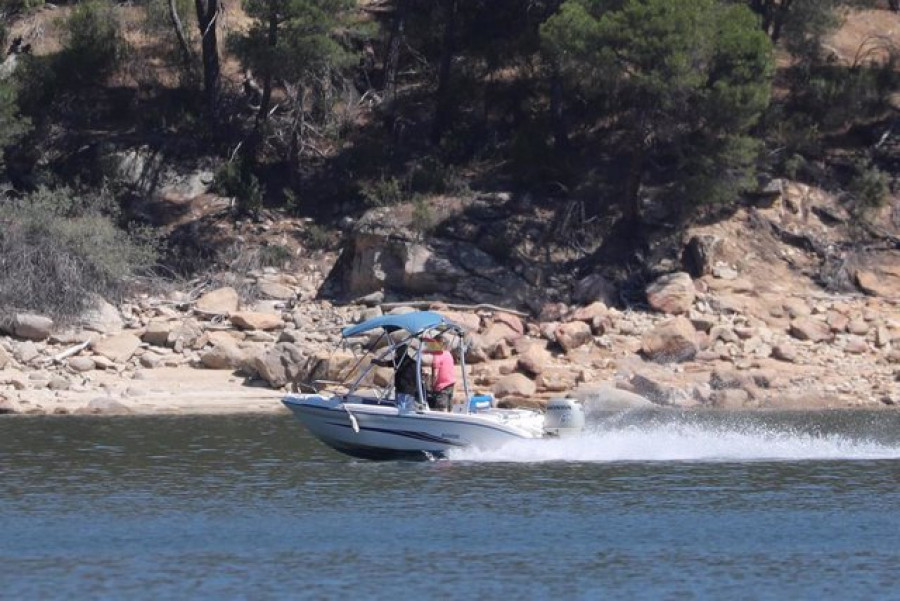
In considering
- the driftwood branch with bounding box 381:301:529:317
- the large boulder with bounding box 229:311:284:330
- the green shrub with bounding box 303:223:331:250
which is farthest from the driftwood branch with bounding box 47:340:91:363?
the green shrub with bounding box 303:223:331:250

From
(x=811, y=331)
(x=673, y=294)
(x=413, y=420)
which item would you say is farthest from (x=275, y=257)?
(x=413, y=420)

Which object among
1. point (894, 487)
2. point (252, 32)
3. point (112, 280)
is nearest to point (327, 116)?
point (252, 32)

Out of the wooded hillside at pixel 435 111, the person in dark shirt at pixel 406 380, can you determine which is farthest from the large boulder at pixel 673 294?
the person in dark shirt at pixel 406 380

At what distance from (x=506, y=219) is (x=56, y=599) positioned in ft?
84.5

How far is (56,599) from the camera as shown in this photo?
1428 centimetres

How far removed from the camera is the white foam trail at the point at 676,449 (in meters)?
22.8

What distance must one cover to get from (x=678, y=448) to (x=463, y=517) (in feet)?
19.4

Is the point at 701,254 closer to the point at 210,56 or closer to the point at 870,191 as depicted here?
the point at 870,191

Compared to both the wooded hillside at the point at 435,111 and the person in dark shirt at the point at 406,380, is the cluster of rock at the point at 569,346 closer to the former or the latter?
the wooded hillside at the point at 435,111

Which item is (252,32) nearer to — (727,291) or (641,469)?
(727,291)

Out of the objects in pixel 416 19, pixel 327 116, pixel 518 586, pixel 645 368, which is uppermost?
pixel 416 19

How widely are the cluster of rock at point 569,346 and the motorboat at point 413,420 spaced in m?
7.33

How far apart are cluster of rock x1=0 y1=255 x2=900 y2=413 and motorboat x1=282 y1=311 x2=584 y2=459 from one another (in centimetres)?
733

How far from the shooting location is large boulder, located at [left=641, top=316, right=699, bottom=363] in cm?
3278
